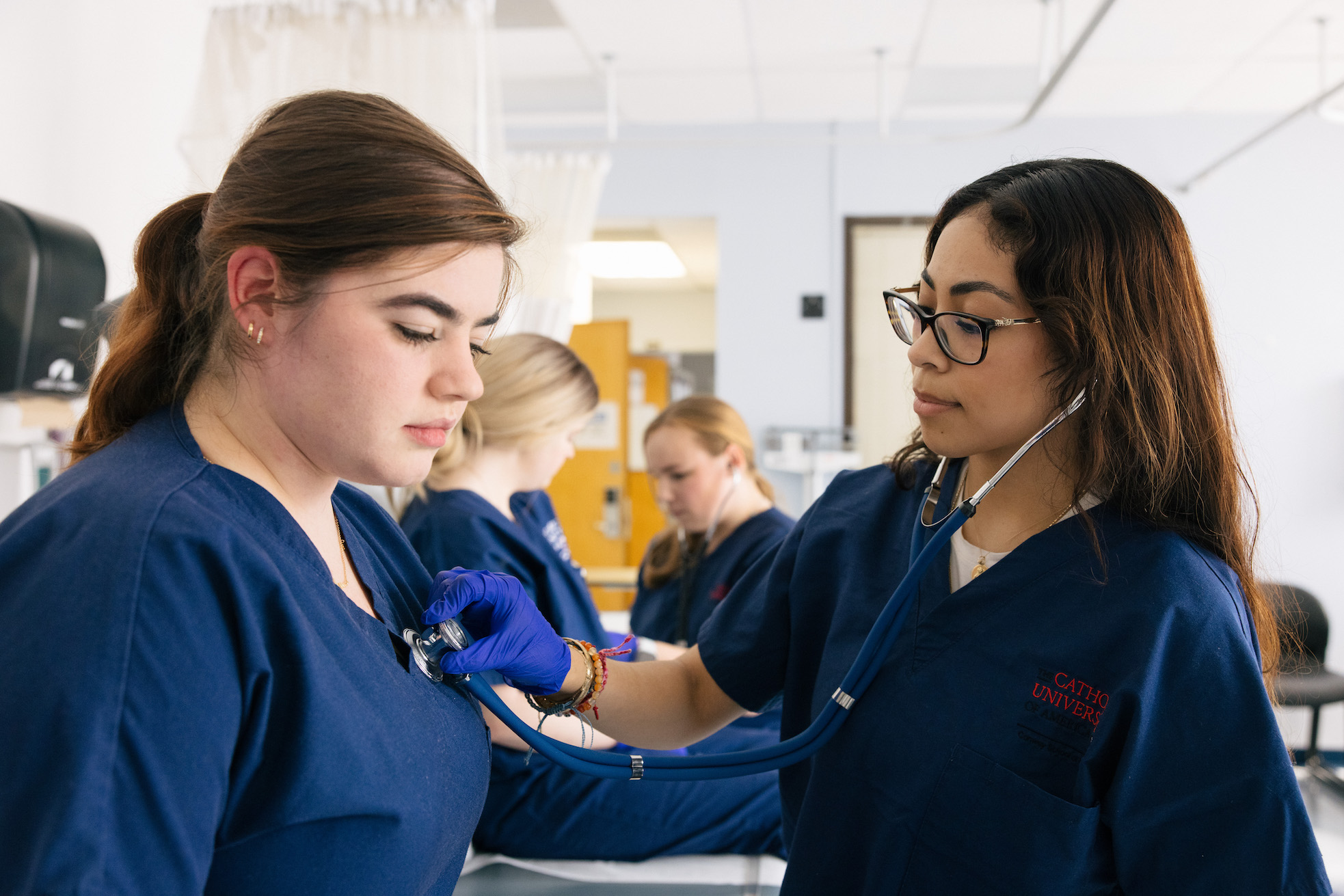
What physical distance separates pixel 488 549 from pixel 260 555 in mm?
1039

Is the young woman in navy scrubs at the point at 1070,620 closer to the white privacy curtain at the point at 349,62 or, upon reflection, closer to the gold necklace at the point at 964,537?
the gold necklace at the point at 964,537

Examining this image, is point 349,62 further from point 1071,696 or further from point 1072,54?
point 1071,696

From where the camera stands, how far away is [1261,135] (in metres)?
3.35

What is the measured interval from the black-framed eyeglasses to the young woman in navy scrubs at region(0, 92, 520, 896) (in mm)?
417

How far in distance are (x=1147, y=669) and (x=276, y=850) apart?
2.35 ft

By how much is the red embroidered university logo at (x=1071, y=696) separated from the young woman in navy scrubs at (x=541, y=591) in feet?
2.46

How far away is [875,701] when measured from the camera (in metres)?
0.97

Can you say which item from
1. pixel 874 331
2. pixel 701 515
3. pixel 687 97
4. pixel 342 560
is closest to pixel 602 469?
pixel 874 331

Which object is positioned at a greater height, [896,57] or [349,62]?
[896,57]

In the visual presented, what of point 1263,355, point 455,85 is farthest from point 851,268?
point 455,85

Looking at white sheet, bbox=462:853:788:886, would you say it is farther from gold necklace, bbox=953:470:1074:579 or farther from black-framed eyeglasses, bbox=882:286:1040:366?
black-framed eyeglasses, bbox=882:286:1040:366

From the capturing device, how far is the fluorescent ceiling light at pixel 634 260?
5.93 metres

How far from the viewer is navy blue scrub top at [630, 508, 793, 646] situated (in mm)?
2277

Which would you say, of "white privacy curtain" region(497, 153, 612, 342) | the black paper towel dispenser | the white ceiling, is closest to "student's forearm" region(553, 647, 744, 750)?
the black paper towel dispenser
